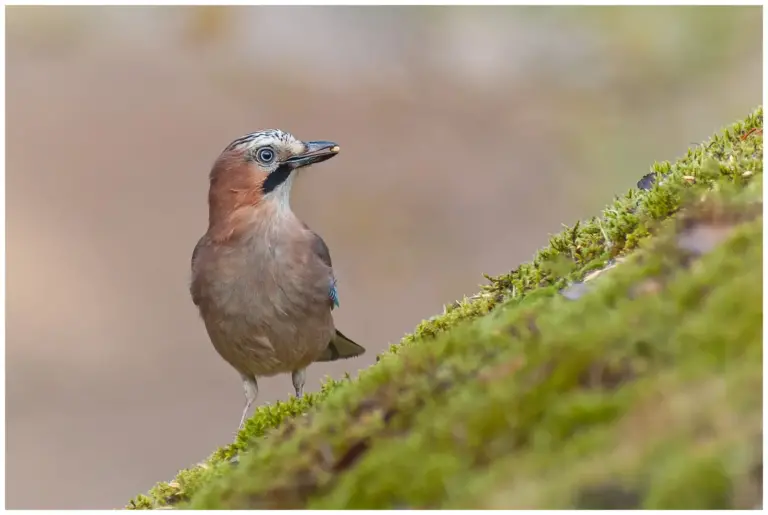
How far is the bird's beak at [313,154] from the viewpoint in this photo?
239 inches

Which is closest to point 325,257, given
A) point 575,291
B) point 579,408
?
point 575,291

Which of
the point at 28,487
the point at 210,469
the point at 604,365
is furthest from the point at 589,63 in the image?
the point at 604,365

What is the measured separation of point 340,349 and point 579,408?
4.54 metres

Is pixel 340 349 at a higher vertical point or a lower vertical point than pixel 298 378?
higher

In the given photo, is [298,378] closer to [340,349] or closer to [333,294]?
[340,349]

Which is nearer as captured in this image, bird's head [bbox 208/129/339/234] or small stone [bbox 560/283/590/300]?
small stone [bbox 560/283/590/300]

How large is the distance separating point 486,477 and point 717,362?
0.64 metres

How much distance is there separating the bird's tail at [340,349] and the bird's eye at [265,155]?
4.55ft

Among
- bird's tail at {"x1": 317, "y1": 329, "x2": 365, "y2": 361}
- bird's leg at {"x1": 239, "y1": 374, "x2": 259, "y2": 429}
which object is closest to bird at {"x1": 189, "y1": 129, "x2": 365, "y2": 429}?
bird's leg at {"x1": 239, "y1": 374, "x2": 259, "y2": 429}

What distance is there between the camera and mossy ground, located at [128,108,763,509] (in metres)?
2.10

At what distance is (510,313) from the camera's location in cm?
320

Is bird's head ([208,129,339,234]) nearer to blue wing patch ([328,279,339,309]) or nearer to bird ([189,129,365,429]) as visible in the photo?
bird ([189,129,365,429])

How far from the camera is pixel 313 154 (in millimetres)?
6078

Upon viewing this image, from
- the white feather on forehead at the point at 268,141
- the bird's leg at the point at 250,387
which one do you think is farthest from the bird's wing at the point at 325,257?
the bird's leg at the point at 250,387
